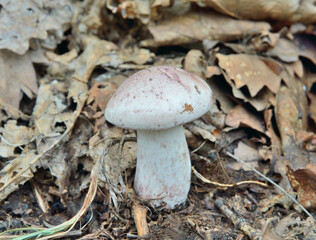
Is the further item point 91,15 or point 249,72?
point 91,15

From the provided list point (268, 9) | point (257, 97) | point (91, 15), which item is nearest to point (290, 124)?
point (257, 97)

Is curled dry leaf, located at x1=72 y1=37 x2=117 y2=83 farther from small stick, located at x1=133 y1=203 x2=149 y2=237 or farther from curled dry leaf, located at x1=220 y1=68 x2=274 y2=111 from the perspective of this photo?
small stick, located at x1=133 y1=203 x2=149 y2=237

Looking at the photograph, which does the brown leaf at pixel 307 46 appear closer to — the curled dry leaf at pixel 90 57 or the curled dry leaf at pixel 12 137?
the curled dry leaf at pixel 90 57

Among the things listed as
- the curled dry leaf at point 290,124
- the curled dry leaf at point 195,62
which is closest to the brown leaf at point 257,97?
the curled dry leaf at point 290,124

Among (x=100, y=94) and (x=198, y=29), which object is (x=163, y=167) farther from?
(x=198, y=29)

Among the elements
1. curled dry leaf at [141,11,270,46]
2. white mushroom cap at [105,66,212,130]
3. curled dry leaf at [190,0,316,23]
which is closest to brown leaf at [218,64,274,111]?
curled dry leaf at [141,11,270,46]

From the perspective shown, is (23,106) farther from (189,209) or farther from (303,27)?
(303,27)

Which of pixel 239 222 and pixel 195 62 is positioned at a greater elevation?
pixel 195 62

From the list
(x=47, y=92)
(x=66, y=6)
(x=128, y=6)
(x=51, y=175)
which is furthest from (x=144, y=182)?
(x=66, y=6)
